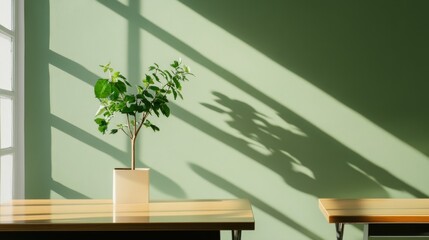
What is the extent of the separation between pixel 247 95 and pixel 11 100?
5.36ft

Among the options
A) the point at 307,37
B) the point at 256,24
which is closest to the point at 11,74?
the point at 256,24

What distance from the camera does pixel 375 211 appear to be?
3.27 metres

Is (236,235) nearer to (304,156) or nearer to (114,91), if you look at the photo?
(114,91)

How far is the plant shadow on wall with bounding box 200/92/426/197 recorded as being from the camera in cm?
425

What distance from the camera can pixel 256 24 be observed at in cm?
425

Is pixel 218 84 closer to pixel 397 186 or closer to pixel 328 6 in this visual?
pixel 328 6

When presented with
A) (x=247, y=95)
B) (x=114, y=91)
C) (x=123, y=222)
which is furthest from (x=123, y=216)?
(x=247, y=95)

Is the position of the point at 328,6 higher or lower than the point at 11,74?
higher

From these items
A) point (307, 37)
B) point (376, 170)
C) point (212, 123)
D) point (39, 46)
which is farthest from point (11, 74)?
point (376, 170)

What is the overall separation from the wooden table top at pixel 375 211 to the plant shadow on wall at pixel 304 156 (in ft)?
1.76

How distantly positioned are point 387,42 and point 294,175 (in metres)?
1.14

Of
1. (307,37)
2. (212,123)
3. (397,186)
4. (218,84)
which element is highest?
(307,37)

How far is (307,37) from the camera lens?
13.9 feet

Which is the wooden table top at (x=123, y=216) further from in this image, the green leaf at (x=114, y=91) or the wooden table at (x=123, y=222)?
the green leaf at (x=114, y=91)
